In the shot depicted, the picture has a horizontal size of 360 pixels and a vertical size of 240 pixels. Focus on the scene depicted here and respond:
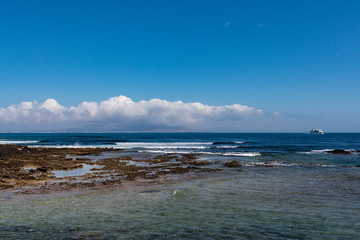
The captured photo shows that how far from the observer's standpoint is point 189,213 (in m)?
13.4

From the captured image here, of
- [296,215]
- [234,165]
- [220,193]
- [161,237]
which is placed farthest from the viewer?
[234,165]

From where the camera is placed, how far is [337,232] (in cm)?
1058

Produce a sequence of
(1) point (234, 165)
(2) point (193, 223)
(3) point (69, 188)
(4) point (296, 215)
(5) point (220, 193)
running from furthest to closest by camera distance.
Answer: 1. (1) point (234, 165)
2. (3) point (69, 188)
3. (5) point (220, 193)
4. (4) point (296, 215)
5. (2) point (193, 223)

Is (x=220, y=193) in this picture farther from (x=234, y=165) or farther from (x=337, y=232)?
(x=234, y=165)

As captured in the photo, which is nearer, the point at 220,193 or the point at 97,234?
the point at 97,234

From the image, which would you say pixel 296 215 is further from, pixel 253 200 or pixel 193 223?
pixel 193 223

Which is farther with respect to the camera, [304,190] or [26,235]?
[304,190]

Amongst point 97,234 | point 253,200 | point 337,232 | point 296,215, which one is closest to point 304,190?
point 253,200

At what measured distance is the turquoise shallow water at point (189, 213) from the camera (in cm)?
1050

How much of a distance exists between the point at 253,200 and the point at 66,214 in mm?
10493

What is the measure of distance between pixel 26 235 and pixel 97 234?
8.78 ft

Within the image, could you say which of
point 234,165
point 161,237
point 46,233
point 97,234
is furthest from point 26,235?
point 234,165

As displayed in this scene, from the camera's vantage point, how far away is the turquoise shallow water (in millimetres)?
10500

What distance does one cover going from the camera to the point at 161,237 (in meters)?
10.1
